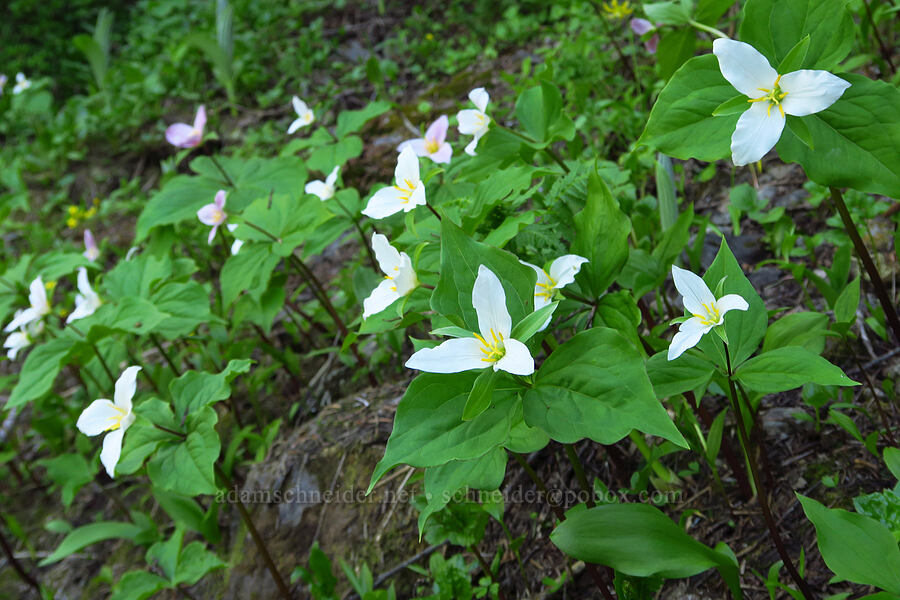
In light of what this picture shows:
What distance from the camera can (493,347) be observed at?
1.07 m

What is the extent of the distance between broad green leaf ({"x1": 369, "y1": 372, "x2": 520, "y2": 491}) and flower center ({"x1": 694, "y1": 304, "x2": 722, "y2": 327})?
359 millimetres

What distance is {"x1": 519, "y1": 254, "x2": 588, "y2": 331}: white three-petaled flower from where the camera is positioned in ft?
4.10

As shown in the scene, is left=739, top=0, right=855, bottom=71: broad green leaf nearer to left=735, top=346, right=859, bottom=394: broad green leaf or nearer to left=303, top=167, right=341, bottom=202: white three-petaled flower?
left=735, top=346, right=859, bottom=394: broad green leaf

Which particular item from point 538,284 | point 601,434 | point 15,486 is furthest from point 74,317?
point 601,434

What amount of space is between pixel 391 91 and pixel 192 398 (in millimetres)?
3310

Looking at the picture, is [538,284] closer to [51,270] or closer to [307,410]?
[307,410]

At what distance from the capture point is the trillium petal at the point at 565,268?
1.25 meters

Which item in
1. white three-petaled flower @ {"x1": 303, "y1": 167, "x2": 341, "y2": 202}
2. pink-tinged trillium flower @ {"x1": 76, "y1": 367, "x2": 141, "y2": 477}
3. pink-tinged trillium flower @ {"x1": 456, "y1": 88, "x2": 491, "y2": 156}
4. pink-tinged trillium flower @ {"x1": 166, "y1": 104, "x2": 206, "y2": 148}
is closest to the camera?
pink-tinged trillium flower @ {"x1": 76, "y1": 367, "x2": 141, "y2": 477}

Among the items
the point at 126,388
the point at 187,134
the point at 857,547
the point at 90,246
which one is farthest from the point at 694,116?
the point at 90,246

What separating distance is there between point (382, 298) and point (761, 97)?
83cm

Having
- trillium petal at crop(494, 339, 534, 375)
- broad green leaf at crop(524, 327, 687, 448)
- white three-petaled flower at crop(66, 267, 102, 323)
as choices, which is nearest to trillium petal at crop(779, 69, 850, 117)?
broad green leaf at crop(524, 327, 687, 448)

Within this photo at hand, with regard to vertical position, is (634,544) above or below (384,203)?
below

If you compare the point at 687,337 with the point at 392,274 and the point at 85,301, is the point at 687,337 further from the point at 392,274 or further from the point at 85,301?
the point at 85,301

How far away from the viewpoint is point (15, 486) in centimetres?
321
